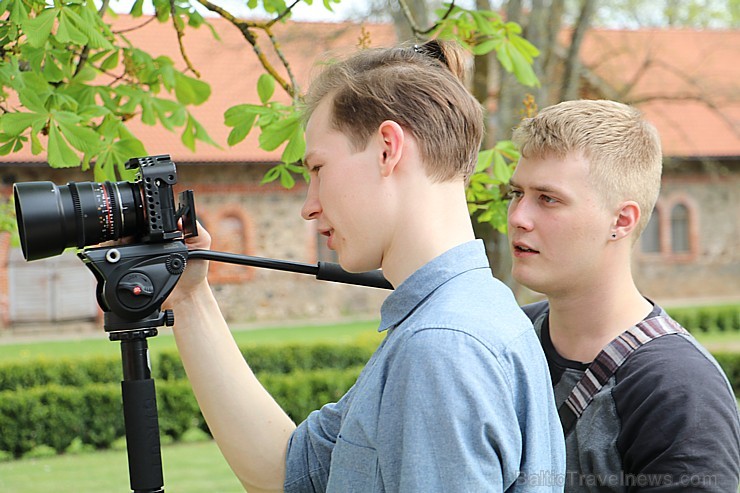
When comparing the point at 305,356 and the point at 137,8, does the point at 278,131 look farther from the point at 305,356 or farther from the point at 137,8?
the point at 305,356

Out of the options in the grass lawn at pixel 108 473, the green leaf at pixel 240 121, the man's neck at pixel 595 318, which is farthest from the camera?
the grass lawn at pixel 108 473

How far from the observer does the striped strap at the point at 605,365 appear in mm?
1833

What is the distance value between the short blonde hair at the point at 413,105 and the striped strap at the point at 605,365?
606 mm

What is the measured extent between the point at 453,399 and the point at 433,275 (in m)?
0.24

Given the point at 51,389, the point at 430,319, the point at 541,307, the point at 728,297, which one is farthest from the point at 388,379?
the point at 728,297

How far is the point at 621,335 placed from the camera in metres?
1.87

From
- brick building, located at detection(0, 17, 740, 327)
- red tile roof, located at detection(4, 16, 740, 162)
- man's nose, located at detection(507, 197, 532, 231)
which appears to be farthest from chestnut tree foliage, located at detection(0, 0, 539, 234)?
brick building, located at detection(0, 17, 740, 327)

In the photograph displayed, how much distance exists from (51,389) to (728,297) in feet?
63.4

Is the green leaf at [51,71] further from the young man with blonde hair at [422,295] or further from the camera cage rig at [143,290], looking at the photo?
the young man with blonde hair at [422,295]

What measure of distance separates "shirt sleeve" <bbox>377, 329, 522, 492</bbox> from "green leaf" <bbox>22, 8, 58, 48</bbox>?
63.7 inches

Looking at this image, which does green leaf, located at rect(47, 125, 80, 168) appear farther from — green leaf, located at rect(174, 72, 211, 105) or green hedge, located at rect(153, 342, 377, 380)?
green hedge, located at rect(153, 342, 377, 380)

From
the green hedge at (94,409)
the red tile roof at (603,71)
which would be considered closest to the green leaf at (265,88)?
the green hedge at (94,409)

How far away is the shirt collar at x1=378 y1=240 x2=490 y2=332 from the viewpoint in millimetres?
1379

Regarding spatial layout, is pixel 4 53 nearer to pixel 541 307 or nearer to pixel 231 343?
pixel 231 343
